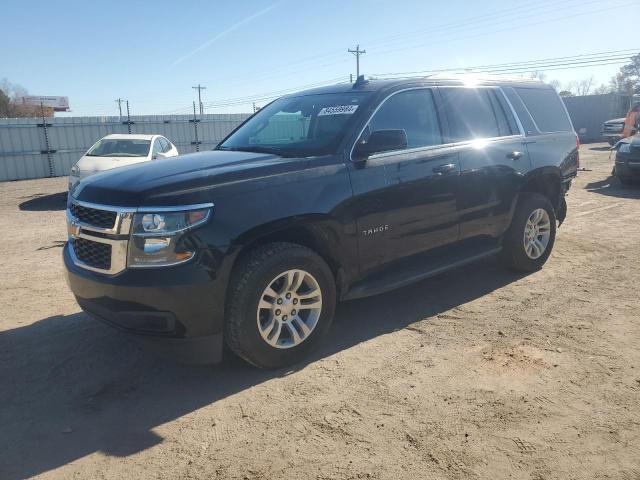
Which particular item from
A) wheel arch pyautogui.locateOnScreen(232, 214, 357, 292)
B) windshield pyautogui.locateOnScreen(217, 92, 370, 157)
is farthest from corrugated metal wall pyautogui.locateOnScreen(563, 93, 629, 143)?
wheel arch pyautogui.locateOnScreen(232, 214, 357, 292)

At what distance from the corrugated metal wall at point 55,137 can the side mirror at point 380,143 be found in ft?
61.3

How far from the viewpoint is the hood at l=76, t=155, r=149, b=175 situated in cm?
1117

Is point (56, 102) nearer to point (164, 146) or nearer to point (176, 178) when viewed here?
point (164, 146)

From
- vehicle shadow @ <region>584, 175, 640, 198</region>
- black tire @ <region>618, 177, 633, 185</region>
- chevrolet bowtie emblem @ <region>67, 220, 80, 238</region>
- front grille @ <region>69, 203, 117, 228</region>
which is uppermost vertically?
front grille @ <region>69, 203, 117, 228</region>

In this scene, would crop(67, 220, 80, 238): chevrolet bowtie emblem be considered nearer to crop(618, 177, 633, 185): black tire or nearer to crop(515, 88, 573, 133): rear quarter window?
crop(515, 88, 573, 133): rear quarter window

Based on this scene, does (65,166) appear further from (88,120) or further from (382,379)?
(382,379)

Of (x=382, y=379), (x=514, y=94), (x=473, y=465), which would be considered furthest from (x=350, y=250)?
(x=514, y=94)

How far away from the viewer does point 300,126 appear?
4633 millimetres

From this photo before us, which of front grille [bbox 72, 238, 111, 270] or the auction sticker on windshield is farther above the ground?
the auction sticker on windshield

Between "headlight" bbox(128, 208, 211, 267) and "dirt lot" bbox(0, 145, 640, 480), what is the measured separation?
63 centimetres

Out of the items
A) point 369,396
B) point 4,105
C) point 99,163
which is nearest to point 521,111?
point 369,396

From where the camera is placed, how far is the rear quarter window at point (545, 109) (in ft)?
18.9

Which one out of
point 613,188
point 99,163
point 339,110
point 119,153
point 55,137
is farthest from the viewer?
point 55,137

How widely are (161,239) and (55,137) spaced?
1927 cm
